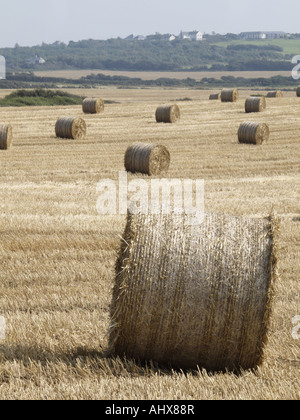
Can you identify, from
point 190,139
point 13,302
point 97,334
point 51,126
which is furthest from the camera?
point 51,126

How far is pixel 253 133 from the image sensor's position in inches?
918

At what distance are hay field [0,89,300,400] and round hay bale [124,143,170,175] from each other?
404mm

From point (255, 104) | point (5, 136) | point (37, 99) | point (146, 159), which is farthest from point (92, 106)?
point (146, 159)

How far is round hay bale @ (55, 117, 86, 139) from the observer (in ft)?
83.9

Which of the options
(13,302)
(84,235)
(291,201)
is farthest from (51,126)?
(13,302)

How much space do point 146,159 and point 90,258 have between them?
8.38 meters

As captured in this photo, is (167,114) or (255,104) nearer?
(167,114)

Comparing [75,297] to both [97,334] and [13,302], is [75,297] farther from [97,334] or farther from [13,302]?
[97,334]

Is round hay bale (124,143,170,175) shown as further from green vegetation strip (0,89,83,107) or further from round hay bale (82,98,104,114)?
green vegetation strip (0,89,83,107)

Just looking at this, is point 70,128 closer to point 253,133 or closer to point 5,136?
point 5,136

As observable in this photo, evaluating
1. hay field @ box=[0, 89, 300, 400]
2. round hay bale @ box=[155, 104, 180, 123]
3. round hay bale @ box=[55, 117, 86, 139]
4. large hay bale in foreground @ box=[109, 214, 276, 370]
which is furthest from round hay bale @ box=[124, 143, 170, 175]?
round hay bale @ box=[155, 104, 180, 123]

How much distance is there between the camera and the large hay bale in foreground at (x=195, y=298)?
5.39 meters
